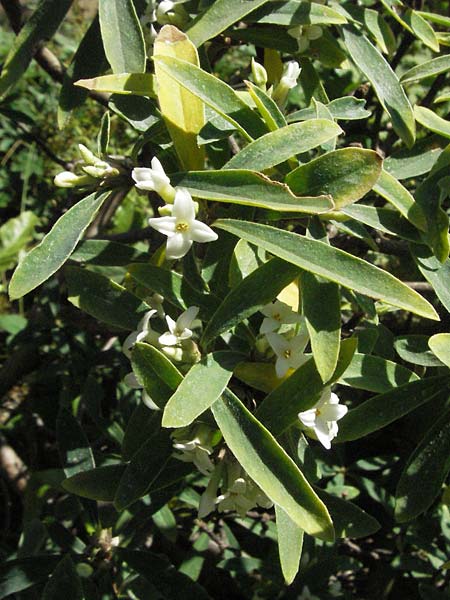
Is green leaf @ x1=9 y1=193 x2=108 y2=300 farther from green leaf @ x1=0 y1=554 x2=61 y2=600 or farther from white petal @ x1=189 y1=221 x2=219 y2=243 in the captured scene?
green leaf @ x1=0 y1=554 x2=61 y2=600

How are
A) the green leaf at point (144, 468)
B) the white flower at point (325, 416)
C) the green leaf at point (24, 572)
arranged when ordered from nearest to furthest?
the white flower at point (325, 416)
the green leaf at point (144, 468)
the green leaf at point (24, 572)

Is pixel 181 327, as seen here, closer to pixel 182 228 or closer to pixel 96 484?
pixel 182 228

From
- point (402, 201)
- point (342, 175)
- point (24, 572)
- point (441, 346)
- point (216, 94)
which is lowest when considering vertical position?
point (24, 572)

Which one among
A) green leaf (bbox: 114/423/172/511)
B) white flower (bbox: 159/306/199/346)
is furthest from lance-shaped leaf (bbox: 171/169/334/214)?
green leaf (bbox: 114/423/172/511)

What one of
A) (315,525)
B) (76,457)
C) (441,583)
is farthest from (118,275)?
(441,583)

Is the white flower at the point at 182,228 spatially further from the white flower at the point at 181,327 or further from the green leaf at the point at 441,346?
the green leaf at the point at 441,346

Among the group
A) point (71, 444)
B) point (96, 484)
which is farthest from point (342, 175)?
point (71, 444)

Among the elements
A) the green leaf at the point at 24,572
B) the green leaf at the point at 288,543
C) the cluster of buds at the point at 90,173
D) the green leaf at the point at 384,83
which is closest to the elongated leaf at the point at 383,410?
the green leaf at the point at 288,543
